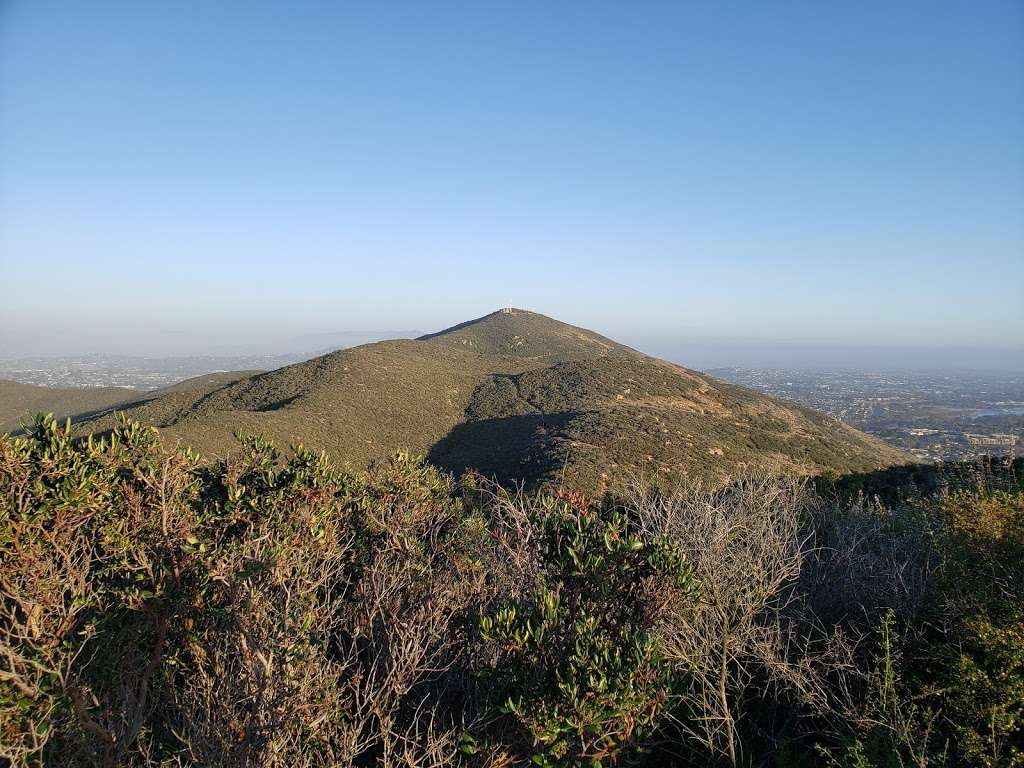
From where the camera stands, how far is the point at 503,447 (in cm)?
3709

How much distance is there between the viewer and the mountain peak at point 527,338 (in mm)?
87000

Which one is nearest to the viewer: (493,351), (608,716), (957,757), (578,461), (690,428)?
(608,716)

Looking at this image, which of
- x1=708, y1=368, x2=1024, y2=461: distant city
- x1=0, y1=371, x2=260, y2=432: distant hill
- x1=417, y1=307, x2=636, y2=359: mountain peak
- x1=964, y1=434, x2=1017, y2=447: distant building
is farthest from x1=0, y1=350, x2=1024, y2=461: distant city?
x1=0, y1=371, x2=260, y2=432: distant hill

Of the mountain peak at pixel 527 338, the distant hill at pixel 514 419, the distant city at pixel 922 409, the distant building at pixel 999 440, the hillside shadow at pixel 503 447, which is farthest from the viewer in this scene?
the mountain peak at pixel 527 338

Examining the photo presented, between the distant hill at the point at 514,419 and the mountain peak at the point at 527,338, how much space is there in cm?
1678

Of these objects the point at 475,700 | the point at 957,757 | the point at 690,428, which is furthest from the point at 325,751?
the point at 690,428

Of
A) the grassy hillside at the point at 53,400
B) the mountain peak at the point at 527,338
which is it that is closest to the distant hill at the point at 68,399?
the grassy hillside at the point at 53,400

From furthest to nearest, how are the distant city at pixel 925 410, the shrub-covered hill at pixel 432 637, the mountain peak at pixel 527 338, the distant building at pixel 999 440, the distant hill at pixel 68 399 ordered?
the mountain peak at pixel 527 338 < the distant hill at pixel 68 399 < the distant city at pixel 925 410 < the distant building at pixel 999 440 < the shrub-covered hill at pixel 432 637

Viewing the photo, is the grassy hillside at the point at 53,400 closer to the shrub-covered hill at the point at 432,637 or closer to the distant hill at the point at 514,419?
the distant hill at the point at 514,419

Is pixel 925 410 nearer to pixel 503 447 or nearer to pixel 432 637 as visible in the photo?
pixel 503 447

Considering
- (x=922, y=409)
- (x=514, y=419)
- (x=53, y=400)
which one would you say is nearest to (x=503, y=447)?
(x=514, y=419)

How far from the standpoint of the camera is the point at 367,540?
32.6 feet

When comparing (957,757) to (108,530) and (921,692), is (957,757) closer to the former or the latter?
(921,692)

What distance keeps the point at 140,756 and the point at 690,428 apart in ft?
124
